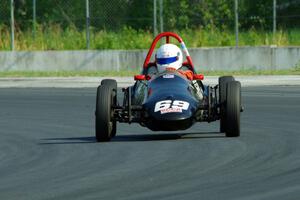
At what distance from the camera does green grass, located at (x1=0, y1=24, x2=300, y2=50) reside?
3944cm

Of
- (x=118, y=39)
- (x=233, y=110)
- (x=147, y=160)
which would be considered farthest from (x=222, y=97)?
(x=118, y=39)

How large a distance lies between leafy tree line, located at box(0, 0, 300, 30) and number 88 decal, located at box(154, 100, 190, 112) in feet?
74.9

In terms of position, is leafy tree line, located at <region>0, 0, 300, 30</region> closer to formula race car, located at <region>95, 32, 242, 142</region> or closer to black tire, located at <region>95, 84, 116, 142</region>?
formula race car, located at <region>95, 32, 242, 142</region>

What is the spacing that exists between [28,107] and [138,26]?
50.7ft

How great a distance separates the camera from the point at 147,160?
1454 centimetres

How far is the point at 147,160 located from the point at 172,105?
85.7 inches

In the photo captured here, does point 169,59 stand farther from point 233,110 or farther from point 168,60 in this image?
point 233,110

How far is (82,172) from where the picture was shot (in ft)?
44.1

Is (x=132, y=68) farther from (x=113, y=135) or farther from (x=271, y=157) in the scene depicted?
(x=271, y=157)

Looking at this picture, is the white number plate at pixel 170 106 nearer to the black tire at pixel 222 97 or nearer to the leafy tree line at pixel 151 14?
the black tire at pixel 222 97

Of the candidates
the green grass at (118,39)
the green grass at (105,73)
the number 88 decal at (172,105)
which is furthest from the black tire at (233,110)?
the green grass at (118,39)

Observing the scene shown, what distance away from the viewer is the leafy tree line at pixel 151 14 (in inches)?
1566

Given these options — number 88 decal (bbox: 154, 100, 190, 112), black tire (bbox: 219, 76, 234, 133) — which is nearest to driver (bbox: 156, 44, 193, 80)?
black tire (bbox: 219, 76, 234, 133)

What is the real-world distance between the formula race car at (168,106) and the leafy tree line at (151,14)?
21.4 m
